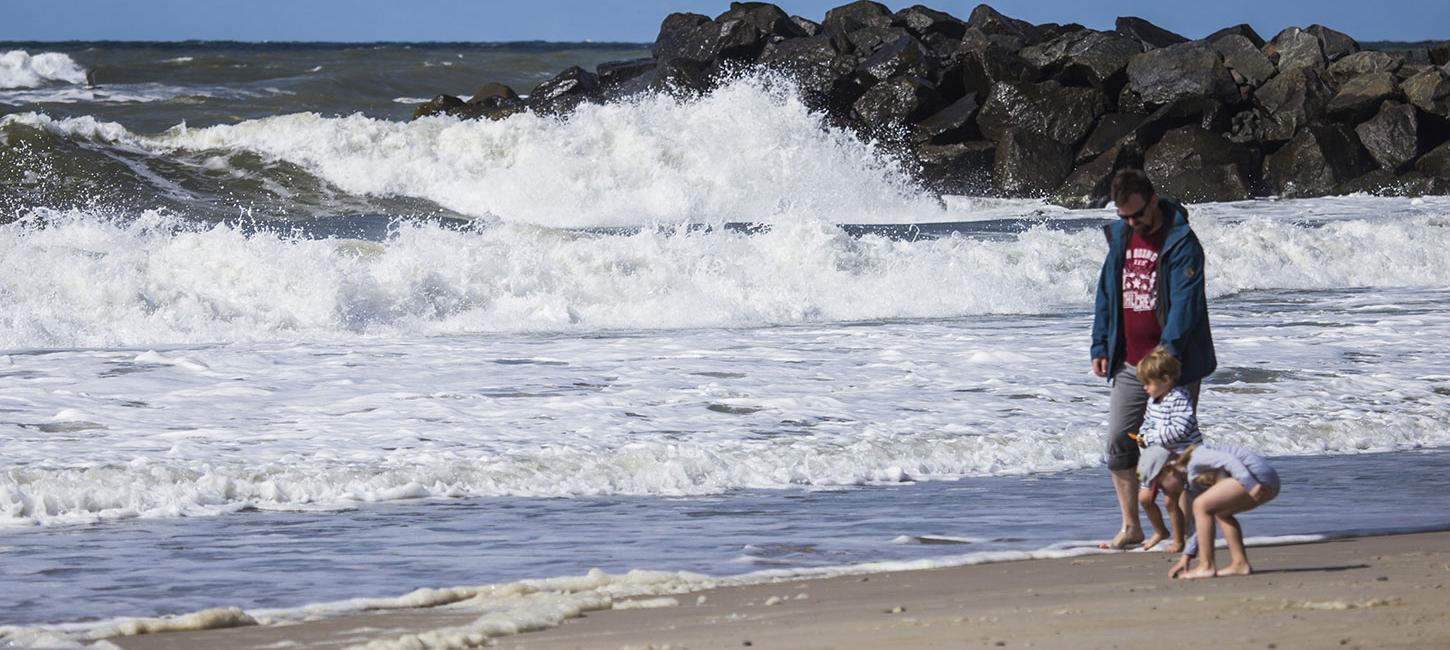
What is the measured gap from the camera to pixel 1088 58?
27.2 meters

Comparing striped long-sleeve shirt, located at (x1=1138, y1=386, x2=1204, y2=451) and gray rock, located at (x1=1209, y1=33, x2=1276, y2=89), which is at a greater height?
gray rock, located at (x1=1209, y1=33, x2=1276, y2=89)

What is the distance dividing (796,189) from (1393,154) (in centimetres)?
909

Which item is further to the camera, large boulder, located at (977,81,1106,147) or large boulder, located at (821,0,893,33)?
large boulder, located at (821,0,893,33)

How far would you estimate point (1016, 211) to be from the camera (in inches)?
917

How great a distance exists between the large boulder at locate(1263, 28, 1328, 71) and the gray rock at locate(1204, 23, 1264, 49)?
1.19 feet

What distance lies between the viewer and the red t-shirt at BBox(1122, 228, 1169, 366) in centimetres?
540

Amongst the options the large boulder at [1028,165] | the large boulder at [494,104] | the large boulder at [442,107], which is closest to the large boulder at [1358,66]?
the large boulder at [1028,165]

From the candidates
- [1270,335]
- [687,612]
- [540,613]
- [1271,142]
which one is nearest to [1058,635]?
[687,612]

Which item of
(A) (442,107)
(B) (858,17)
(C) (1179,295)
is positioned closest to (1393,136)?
(B) (858,17)

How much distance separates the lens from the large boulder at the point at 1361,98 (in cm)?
2586

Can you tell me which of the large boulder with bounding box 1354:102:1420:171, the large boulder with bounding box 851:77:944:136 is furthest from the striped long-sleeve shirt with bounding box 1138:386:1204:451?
the large boulder with bounding box 1354:102:1420:171

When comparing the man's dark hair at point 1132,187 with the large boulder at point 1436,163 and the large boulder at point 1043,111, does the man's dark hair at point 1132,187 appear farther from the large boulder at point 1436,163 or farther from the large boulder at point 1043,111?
the large boulder at point 1436,163

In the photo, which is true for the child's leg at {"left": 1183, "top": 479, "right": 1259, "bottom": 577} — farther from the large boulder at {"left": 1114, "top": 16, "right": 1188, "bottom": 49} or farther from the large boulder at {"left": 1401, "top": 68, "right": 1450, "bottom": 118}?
the large boulder at {"left": 1114, "top": 16, "right": 1188, "bottom": 49}

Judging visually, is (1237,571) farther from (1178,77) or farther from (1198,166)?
(1178,77)
